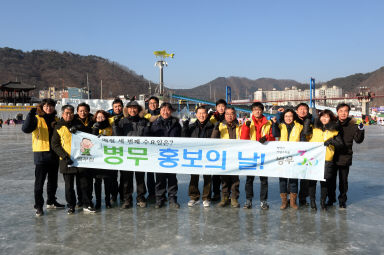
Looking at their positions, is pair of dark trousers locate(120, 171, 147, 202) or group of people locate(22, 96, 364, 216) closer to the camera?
group of people locate(22, 96, 364, 216)

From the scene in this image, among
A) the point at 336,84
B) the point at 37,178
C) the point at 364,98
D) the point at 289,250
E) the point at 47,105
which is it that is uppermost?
the point at 336,84

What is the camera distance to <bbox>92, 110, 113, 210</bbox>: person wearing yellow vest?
15.2ft

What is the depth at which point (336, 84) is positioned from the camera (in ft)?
627

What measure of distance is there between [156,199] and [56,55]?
160650mm

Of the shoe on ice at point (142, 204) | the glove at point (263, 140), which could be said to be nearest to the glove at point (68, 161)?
the shoe on ice at point (142, 204)

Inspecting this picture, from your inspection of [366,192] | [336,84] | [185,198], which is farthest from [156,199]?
[336,84]

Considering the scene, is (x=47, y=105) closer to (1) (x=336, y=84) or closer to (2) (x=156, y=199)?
(2) (x=156, y=199)

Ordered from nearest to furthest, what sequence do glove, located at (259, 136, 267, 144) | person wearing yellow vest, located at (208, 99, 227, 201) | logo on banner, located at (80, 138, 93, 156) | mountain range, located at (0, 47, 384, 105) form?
glove, located at (259, 136, 267, 144), logo on banner, located at (80, 138, 93, 156), person wearing yellow vest, located at (208, 99, 227, 201), mountain range, located at (0, 47, 384, 105)

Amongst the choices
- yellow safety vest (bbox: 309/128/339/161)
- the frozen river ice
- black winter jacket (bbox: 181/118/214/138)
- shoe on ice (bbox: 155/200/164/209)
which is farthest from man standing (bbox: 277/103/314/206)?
shoe on ice (bbox: 155/200/164/209)

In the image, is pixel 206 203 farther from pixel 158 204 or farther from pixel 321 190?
pixel 321 190

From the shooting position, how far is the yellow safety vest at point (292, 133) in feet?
14.9

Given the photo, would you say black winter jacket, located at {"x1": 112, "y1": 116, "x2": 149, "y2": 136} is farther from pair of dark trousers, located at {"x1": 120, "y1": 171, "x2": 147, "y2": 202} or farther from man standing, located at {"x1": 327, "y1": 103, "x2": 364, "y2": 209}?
man standing, located at {"x1": 327, "y1": 103, "x2": 364, "y2": 209}

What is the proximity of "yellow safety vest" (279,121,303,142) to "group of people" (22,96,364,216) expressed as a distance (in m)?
0.01

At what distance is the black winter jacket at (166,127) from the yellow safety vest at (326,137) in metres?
2.02
